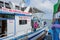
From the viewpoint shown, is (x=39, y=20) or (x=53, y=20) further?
(x=39, y=20)

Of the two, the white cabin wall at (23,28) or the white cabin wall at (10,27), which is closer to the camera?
the white cabin wall at (10,27)

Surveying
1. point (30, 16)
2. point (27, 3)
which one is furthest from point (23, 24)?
point (27, 3)

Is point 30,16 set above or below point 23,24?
above

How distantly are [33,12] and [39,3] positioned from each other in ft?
0.55

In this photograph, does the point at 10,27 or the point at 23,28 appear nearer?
the point at 10,27

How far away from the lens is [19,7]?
1.83 meters

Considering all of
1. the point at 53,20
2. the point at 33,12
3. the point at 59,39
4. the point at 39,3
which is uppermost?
the point at 39,3

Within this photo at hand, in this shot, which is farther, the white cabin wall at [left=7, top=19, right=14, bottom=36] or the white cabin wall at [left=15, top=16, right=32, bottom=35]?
the white cabin wall at [left=15, top=16, right=32, bottom=35]

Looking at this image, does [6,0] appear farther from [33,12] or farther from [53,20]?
[53,20]

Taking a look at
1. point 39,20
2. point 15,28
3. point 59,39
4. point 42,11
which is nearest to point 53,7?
point 42,11

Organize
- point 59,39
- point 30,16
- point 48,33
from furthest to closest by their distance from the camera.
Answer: point 30,16 < point 48,33 < point 59,39

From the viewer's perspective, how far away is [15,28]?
1682 mm

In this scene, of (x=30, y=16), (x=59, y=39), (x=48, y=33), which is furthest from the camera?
(x=30, y=16)

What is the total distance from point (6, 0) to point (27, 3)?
1.06ft
